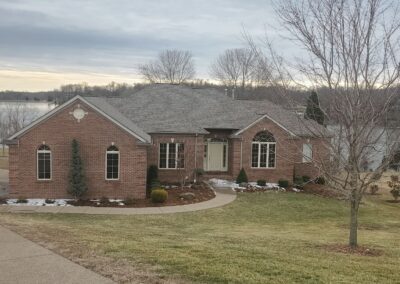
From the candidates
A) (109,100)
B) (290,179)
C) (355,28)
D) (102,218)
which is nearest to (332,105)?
(355,28)

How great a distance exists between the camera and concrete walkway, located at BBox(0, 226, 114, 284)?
7.66 metres

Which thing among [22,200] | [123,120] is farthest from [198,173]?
[22,200]

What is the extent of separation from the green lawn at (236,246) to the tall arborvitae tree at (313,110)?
133 inches

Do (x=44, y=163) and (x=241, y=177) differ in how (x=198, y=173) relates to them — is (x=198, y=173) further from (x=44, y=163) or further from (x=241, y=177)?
(x=44, y=163)

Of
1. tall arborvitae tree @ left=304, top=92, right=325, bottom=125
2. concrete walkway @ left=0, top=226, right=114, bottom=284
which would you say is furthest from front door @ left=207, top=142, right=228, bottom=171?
concrete walkway @ left=0, top=226, right=114, bottom=284

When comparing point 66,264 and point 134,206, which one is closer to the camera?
point 66,264

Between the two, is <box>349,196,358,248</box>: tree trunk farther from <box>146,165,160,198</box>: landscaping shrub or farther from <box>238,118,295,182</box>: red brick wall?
<box>238,118,295,182</box>: red brick wall

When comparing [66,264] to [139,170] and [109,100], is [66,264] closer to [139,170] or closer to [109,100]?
[139,170]

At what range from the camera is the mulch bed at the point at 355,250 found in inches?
476

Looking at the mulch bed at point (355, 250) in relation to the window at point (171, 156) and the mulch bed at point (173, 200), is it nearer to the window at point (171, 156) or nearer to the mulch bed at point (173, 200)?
the mulch bed at point (173, 200)

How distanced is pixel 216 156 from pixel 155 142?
178 inches

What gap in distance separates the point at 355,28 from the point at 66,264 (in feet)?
25.5

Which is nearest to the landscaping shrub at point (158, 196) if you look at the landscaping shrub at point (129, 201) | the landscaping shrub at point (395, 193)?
the landscaping shrub at point (129, 201)

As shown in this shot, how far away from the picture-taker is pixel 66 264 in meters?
8.53
